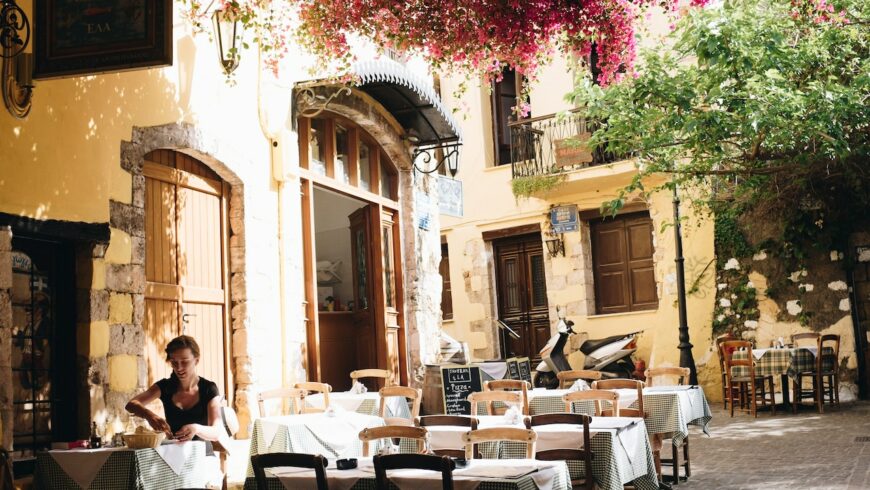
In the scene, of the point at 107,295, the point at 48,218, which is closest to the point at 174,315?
the point at 107,295

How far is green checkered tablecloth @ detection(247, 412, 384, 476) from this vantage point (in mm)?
6844

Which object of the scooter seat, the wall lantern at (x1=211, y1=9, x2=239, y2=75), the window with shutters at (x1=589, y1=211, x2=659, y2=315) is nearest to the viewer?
the wall lantern at (x1=211, y1=9, x2=239, y2=75)

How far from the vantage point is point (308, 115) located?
10.0 m

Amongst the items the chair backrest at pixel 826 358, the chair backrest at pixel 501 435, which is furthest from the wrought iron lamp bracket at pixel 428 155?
the chair backrest at pixel 501 435

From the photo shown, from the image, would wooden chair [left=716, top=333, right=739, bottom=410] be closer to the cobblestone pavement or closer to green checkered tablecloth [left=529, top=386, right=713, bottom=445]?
the cobblestone pavement

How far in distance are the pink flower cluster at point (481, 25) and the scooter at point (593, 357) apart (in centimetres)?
781

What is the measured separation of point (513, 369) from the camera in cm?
1198

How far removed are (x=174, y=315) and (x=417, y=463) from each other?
14.6 feet

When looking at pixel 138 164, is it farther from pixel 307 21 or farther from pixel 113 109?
pixel 307 21

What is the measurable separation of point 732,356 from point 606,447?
7.61m

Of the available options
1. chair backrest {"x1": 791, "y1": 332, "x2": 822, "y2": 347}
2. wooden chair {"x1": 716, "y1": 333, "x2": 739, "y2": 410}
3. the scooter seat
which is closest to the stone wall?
wooden chair {"x1": 716, "y1": 333, "x2": 739, "y2": 410}

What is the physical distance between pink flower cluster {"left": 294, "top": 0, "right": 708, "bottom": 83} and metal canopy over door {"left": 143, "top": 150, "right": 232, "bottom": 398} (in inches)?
64.7

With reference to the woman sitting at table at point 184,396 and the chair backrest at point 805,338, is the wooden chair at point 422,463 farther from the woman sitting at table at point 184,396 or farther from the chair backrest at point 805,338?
the chair backrest at point 805,338

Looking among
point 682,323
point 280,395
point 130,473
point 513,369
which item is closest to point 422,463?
point 130,473
